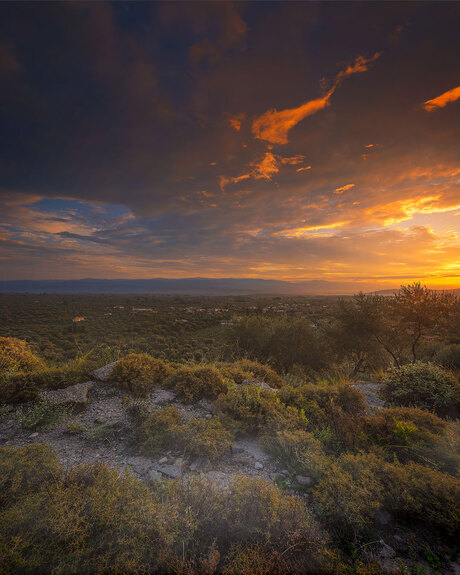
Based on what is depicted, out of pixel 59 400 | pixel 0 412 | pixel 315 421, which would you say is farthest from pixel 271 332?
pixel 0 412

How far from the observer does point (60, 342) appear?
888 inches

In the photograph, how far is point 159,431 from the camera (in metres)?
4.55

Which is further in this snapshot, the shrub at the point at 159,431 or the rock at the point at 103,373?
the rock at the point at 103,373

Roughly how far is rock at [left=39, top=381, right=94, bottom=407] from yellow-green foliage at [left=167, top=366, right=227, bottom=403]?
208 cm

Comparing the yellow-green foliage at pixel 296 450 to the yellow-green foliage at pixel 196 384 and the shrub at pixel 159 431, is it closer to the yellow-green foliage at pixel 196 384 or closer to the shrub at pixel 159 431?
the shrub at pixel 159 431

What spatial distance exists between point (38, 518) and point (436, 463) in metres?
5.76

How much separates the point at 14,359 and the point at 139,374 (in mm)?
3549

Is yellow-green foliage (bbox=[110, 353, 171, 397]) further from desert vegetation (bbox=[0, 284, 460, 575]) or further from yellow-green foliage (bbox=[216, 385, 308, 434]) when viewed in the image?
yellow-green foliage (bbox=[216, 385, 308, 434])

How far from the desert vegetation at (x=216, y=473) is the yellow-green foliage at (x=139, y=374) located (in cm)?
4

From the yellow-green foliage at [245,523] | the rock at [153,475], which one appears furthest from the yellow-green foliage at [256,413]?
the yellow-green foliage at [245,523]

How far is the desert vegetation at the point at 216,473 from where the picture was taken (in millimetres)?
2352

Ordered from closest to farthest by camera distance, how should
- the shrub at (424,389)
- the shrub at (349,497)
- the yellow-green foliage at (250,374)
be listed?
the shrub at (349,497)
the shrub at (424,389)
the yellow-green foliage at (250,374)

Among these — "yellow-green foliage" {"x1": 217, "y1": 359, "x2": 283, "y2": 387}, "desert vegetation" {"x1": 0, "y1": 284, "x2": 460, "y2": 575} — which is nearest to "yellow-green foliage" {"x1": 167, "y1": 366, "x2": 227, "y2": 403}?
"desert vegetation" {"x1": 0, "y1": 284, "x2": 460, "y2": 575}

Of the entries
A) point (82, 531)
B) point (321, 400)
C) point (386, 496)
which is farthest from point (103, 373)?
point (386, 496)
